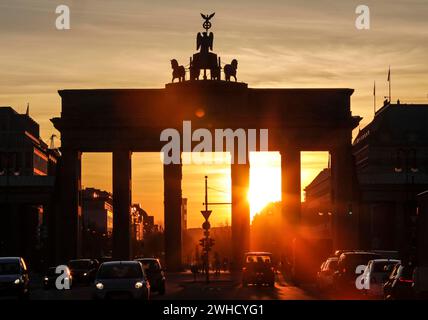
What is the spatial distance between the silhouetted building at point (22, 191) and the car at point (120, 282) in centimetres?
5696

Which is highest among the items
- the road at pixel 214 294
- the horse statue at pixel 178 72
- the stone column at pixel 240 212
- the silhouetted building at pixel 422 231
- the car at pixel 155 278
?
the horse statue at pixel 178 72

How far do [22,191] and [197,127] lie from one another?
61.2 ft

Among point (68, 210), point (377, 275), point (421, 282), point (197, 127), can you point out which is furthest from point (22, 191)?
point (421, 282)

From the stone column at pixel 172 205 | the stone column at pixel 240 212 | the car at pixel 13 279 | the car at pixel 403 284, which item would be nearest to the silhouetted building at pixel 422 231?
the car at pixel 403 284

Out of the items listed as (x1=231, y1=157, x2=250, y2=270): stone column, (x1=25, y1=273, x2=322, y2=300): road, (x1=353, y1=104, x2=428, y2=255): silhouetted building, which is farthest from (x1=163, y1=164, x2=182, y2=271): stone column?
(x1=25, y1=273, x2=322, y2=300): road

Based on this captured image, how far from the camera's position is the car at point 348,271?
50.6 m

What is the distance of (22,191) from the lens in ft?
377

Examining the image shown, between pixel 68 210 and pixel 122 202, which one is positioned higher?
pixel 122 202

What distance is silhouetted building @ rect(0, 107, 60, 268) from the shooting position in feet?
376

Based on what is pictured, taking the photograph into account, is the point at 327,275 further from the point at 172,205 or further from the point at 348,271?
the point at 172,205

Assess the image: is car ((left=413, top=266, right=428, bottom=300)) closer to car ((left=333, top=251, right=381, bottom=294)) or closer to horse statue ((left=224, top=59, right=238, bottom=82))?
car ((left=333, top=251, right=381, bottom=294))

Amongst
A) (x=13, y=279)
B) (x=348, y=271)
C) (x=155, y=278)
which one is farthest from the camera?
(x=155, y=278)

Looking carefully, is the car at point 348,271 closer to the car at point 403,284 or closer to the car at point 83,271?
the car at point 403,284
